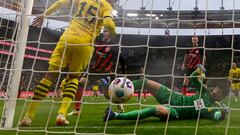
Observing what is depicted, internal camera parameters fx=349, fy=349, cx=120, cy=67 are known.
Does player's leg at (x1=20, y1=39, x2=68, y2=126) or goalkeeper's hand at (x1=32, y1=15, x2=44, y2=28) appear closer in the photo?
player's leg at (x1=20, y1=39, x2=68, y2=126)

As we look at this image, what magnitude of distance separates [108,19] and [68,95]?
923mm

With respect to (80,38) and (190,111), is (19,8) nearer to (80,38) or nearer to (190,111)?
(80,38)

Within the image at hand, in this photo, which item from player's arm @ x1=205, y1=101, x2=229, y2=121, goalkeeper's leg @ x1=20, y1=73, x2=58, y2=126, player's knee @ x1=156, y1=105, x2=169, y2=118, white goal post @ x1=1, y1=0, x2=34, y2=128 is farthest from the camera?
player's arm @ x1=205, y1=101, x2=229, y2=121

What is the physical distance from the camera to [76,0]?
13.2 ft

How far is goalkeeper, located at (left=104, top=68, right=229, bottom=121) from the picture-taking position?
3.85 m

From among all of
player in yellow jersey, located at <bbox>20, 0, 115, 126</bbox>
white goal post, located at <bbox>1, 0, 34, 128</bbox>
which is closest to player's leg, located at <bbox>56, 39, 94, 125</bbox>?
player in yellow jersey, located at <bbox>20, 0, 115, 126</bbox>

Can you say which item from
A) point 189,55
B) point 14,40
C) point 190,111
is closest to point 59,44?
point 14,40

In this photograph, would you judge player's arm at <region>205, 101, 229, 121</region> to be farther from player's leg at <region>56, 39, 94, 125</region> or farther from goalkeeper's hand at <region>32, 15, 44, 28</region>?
goalkeeper's hand at <region>32, 15, 44, 28</region>

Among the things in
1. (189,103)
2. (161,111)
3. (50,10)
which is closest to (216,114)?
(189,103)

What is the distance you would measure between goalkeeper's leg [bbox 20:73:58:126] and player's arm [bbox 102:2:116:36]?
0.81 metres

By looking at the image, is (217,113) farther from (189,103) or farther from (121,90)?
(121,90)

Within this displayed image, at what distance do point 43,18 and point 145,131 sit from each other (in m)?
1.74

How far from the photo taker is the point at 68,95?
148 inches

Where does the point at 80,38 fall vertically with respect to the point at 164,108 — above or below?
above
